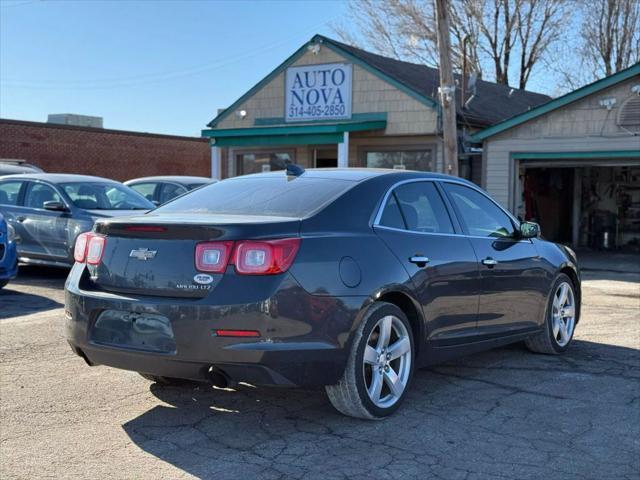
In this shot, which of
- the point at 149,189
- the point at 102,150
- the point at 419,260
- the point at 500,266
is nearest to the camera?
the point at 419,260

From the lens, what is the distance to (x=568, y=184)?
22.8m

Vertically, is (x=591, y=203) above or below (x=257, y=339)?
above

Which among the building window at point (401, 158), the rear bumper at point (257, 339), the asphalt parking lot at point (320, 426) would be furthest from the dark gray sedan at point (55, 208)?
the building window at point (401, 158)

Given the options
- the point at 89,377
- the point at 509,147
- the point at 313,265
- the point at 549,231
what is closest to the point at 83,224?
the point at 89,377

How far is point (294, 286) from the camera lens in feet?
14.5

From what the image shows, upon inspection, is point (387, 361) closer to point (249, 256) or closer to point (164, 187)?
point (249, 256)

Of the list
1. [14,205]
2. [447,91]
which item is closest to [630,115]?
[447,91]

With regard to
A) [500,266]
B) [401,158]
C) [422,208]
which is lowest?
[500,266]

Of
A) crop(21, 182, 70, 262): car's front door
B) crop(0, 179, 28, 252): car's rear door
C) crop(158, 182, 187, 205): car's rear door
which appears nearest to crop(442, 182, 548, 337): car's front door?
crop(21, 182, 70, 262): car's front door

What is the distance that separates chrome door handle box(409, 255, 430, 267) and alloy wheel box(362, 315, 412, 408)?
0.42 metres

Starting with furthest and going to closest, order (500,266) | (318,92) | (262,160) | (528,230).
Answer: (262,160) < (318,92) < (528,230) < (500,266)

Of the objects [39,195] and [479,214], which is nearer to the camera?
[479,214]

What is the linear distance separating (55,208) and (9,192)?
156 centimetres

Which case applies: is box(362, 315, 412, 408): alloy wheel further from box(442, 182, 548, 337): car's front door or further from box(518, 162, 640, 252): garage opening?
box(518, 162, 640, 252): garage opening
